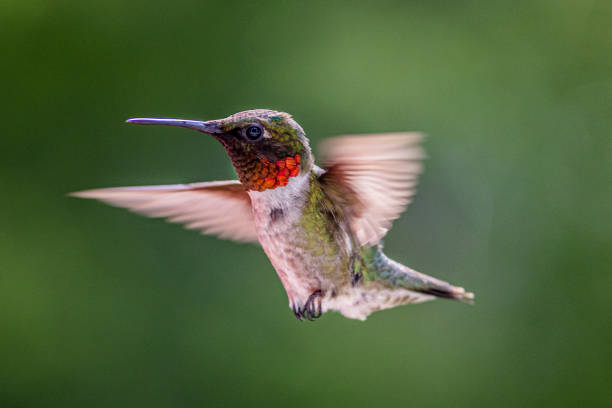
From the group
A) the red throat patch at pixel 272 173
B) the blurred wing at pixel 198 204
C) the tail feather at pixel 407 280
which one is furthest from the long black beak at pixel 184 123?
the tail feather at pixel 407 280

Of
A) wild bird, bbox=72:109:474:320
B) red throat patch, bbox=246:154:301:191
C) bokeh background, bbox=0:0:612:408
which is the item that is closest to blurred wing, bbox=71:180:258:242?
wild bird, bbox=72:109:474:320

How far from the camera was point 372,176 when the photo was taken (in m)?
1.17

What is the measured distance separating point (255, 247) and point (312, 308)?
2.40 meters

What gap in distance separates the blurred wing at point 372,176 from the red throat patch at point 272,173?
0.06 metres

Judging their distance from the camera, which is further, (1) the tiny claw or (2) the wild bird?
(1) the tiny claw

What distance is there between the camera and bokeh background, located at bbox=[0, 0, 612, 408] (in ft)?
12.2

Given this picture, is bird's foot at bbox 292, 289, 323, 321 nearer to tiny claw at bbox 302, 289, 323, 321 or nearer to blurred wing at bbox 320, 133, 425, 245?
tiny claw at bbox 302, 289, 323, 321

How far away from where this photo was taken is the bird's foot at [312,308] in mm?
1307

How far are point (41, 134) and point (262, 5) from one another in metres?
1.55

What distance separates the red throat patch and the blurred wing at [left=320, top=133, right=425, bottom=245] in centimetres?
6

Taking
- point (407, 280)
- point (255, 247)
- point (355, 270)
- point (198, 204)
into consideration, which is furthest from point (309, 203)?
point (255, 247)

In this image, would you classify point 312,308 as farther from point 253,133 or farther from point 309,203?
point 253,133

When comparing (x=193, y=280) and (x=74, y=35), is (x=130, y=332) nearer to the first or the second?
(x=193, y=280)

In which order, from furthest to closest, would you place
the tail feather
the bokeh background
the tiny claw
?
the bokeh background, the tail feather, the tiny claw
